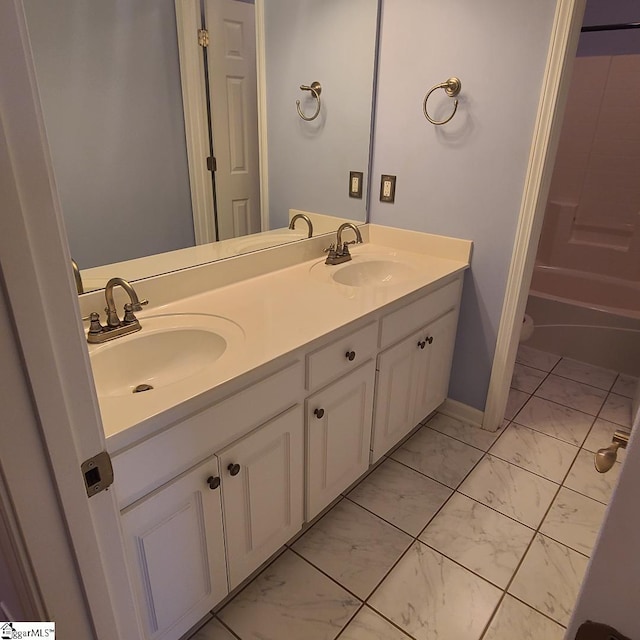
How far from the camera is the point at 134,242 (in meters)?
1.40

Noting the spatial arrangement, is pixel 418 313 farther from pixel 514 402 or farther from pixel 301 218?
pixel 514 402

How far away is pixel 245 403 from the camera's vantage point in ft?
3.73

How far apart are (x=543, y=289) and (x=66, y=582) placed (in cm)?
360

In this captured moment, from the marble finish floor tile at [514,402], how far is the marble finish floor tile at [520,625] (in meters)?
1.05

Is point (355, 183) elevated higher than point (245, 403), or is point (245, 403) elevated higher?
point (355, 183)

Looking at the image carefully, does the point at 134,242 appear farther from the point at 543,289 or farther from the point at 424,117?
the point at 543,289

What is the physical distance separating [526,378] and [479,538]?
1.30 metres

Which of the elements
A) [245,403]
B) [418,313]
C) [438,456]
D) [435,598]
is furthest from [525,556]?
[245,403]

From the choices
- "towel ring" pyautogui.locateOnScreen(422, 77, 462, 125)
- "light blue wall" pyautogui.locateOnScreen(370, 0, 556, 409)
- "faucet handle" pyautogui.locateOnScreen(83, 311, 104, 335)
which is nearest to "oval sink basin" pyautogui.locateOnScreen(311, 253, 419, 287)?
"light blue wall" pyautogui.locateOnScreen(370, 0, 556, 409)

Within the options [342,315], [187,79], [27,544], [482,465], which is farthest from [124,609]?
[482,465]

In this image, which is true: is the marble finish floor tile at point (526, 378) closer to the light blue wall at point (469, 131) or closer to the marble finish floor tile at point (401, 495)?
the light blue wall at point (469, 131)

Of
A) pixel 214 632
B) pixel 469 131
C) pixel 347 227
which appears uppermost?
pixel 469 131

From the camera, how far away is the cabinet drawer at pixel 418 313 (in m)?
1.63

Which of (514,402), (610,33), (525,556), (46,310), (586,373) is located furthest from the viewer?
(610,33)
